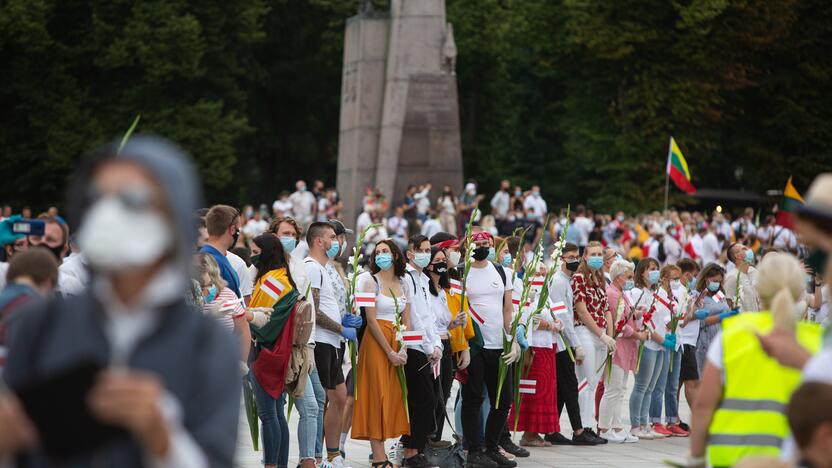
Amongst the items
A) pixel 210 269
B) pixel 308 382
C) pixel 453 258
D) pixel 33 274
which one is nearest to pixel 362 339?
pixel 308 382

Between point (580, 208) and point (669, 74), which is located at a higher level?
point (669, 74)

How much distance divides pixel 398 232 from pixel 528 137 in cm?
2585

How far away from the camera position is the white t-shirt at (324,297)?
11.2 meters

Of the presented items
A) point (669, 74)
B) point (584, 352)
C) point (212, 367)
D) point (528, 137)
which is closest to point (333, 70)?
point (528, 137)

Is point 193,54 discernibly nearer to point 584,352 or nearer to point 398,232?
point 398,232

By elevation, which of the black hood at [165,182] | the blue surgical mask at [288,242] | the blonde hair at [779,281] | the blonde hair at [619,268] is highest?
the black hood at [165,182]

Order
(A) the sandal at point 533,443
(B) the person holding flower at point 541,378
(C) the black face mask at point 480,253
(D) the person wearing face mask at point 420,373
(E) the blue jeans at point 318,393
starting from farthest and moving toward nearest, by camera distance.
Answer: (A) the sandal at point 533,443, (B) the person holding flower at point 541,378, (C) the black face mask at point 480,253, (D) the person wearing face mask at point 420,373, (E) the blue jeans at point 318,393

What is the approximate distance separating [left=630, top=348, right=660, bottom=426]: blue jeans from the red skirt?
4.42 ft

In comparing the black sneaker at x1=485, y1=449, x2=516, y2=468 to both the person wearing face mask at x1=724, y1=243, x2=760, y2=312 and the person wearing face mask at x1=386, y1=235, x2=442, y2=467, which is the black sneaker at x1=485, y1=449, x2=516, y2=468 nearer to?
the person wearing face mask at x1=386, y1=235, x2=442, y2=467

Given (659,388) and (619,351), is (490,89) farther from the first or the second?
(619,351)

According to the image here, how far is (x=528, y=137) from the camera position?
57562 millimetres

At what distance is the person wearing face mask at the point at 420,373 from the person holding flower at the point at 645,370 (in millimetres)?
3597

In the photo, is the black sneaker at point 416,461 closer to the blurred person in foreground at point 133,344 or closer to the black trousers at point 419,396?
the black trousers at point 419,396

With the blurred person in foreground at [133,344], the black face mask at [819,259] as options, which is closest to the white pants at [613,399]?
the black face mask at [819,259]
